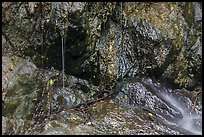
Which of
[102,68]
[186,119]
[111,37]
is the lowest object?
[186,119]

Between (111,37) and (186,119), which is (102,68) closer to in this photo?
(111,37)

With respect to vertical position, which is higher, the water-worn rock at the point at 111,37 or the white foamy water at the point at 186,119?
the water-worn rock at the point at 111,37

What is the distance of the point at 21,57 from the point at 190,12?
2.68 meters

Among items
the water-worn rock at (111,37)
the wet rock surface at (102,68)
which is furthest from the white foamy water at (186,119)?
the water-worn rock at (111,37)

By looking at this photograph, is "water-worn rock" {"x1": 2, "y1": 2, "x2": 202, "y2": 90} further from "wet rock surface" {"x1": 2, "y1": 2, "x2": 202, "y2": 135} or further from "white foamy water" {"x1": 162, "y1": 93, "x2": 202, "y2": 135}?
"white foamy water" {"x1": 162, "y1": 93, "x2": 202, "y2": 135}

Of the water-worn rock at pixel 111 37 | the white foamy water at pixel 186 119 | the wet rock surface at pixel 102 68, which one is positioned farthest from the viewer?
the white foamy water at pixel 186 119

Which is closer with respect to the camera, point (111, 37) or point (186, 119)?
point (186, 119)

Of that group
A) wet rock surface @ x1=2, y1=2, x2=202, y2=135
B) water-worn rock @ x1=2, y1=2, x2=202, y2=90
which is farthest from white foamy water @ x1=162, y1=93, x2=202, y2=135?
water-worn rock @ x1=2, y1=2, x2=202, y2=90

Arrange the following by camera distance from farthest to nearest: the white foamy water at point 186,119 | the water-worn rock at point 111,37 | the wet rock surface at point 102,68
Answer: the white foamy water at point 186,119 → the water-worn rock at point 111,37 → the wet rock surface at point 102,68

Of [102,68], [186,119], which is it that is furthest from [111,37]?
[186,119]

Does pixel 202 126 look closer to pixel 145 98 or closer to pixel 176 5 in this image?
pixel 145 98

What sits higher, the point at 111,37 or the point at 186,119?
the point at 111,37

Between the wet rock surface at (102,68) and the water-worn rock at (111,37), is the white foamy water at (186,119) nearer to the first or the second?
the wet rock surface at (102,68)

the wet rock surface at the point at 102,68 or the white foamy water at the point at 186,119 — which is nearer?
the wet rock surface at the point at 102,68
